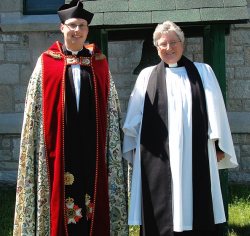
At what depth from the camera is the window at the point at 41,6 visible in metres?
7.48

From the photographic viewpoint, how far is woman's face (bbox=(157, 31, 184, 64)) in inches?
137

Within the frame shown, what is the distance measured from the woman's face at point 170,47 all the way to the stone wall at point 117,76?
351cm

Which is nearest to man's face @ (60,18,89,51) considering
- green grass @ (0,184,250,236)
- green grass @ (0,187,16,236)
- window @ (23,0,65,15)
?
green grass @ (0,184,250,236)

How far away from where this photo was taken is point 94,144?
3.69 metres

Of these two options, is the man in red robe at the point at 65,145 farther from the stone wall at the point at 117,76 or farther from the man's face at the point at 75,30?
the stone wall at the point at 117,76

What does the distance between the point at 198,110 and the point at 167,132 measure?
0.26 metres

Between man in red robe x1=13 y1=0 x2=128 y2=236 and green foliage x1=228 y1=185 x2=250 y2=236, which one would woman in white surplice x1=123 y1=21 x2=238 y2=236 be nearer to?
man in red robe x1=13 y1=0 x2=128 y2=236

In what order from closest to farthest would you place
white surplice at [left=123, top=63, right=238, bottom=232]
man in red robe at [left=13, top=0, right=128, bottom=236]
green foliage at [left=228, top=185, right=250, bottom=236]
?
white surplice at [left=123, top=63, right=238, bottom=232], man in red robe at [left=13, top=0, right=128, bottom=236], green foliage at [left=228, top=185, right=250, bottom=236]

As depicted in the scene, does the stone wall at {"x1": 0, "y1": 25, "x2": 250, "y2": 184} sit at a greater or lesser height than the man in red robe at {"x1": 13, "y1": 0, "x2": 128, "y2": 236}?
greater

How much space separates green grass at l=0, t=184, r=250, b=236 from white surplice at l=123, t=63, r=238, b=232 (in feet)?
4.20

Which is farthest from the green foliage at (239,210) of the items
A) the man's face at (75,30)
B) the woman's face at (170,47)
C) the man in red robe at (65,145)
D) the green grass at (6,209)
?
the man's face at (75,30)

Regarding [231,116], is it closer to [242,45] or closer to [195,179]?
[242,45]

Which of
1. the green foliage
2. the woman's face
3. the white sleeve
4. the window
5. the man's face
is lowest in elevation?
the green foliage

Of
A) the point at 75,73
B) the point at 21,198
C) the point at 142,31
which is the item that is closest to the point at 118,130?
the point at 75,73
